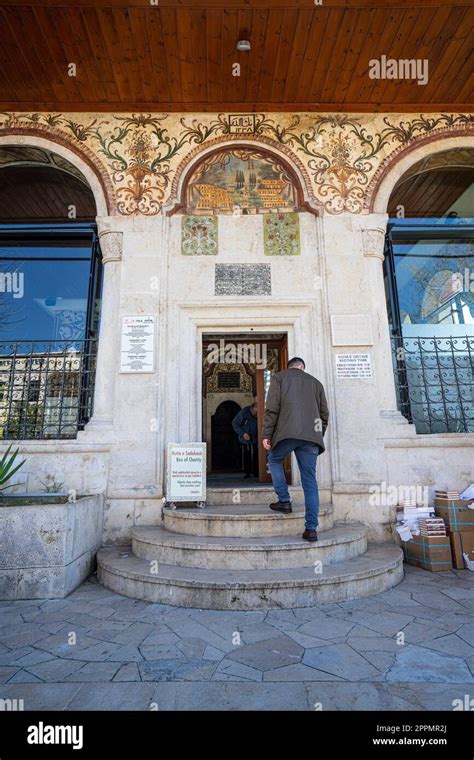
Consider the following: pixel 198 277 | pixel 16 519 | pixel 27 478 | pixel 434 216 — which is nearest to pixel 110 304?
pixel 198 277

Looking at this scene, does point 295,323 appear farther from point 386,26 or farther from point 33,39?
point 33,39

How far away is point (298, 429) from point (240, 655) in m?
2.08

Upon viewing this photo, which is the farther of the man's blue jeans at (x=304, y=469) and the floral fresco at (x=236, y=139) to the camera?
the floral fresco at (x=236, y=139)

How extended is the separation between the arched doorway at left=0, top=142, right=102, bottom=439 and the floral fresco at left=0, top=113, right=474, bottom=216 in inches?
20.1

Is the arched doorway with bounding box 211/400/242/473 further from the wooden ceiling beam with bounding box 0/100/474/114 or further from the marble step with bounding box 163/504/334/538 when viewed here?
the wooden ceiling beam with bounding box 0/100/474/114

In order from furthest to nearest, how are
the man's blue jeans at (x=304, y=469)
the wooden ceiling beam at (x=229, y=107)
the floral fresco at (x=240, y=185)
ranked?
the floral fresco at (x=240, y=185) → the wooden ceiling beam at (x=229, y=107) → the man's blue jeans at (x=304, y=469)

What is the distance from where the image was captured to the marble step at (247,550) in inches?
152

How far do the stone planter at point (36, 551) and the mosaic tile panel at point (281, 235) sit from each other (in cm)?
434

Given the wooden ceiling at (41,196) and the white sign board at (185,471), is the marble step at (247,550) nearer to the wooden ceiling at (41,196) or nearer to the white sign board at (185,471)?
the white sign board at (185,471)

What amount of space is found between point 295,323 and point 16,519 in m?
4.13

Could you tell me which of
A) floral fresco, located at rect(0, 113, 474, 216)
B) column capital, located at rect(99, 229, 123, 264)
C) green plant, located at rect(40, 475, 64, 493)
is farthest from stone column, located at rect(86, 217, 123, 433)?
green plant, located at rect(40, 475, 64, 493)

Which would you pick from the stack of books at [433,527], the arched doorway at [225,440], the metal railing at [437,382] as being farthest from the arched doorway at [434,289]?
the arched doorway at [225,440]

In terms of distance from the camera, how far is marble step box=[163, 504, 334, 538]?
169 inches

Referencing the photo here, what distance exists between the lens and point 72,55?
5.35 metres
